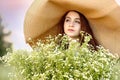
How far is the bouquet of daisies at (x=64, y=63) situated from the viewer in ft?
5.11

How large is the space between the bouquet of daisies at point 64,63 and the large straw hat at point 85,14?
0.35m

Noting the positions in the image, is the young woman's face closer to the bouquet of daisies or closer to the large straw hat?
the large straw hat

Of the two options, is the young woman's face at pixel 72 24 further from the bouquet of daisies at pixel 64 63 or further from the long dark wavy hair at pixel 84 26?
the bouquet of daisies at pixel 64 63

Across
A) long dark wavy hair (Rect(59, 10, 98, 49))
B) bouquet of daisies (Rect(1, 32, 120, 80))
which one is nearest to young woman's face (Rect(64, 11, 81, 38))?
long dark wavy hair (Rect(59, 10, 98, 49))

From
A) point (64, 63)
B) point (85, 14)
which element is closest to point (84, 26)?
point (85, 14)

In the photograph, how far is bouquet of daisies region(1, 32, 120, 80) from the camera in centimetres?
156

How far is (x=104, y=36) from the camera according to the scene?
6.98 ft

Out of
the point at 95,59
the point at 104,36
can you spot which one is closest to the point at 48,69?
the point at 95,59

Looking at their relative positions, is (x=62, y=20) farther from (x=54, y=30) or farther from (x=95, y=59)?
(x=95, y=59)

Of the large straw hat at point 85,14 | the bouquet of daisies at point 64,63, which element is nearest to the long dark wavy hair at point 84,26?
the large straw hat at point 85,14

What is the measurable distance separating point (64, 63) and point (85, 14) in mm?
537

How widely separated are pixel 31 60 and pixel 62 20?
0.54 m

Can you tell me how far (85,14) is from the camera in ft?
6.72

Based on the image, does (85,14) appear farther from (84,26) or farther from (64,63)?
(64,63)
